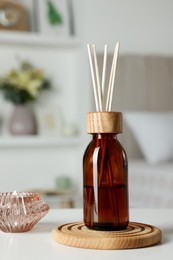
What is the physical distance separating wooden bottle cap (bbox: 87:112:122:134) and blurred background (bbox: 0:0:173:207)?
2.52 meters

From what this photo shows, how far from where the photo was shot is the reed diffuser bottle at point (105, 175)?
4.01 ft

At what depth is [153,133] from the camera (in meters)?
3.77

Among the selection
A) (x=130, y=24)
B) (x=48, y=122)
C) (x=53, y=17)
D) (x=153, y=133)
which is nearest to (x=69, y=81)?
(x=48, y=122)

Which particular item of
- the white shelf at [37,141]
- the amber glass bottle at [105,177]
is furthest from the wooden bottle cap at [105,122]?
the white shelf at [37,141]

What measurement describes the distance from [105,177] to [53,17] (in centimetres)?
296

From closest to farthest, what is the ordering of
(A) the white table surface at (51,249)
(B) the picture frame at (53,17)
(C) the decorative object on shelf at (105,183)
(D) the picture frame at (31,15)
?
(A) the white table surface at (51,249), (C) the decorative object on shelf at (105,183), (B) the picture frame at (53,17), (D) the picture frame at (31,15)

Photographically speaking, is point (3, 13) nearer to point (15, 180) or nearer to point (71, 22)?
point (71, 22)

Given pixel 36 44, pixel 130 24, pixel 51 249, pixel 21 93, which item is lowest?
pixel 51 249

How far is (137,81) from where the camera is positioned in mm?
4172

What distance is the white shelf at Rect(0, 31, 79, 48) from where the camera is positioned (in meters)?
3.87

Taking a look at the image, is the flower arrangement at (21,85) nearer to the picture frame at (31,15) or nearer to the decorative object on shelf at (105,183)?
the picture frame at (31,15)

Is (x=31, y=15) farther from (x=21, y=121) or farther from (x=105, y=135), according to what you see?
(x=105, y=135)

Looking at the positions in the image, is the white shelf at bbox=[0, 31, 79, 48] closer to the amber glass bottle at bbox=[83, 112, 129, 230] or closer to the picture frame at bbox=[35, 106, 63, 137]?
the picture frame at bbox=[35, 106, 63, 137]

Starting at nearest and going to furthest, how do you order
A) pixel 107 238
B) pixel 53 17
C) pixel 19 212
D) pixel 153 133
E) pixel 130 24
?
pixel 107 238 < pixel 19 212 < pixel 153 133 < pixel 53 17 < pixel 130 24
